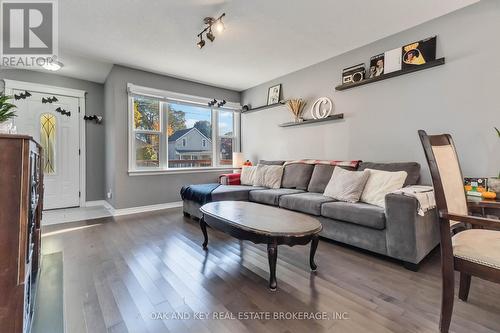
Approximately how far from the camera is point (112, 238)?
290cm

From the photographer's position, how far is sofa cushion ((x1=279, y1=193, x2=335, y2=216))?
2.82 meters

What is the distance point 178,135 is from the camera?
192 inches

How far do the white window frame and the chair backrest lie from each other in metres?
4.17

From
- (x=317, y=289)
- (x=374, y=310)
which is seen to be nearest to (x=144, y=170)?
(x=317, y=289)

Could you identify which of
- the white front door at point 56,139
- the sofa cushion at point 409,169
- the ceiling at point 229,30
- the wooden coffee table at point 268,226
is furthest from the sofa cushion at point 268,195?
the white front door at point 56,139

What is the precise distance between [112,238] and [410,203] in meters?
3.23

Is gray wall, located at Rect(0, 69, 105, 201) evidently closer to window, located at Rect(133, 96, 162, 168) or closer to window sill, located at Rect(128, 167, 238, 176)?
window, located at Rect(133, 96, 162, 168)

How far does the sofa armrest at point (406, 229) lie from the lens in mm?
2061

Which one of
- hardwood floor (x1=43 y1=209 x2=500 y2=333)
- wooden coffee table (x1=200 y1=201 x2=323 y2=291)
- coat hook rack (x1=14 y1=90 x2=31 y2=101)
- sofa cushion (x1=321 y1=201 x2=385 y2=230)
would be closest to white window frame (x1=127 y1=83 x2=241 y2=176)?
coat hook rack (x1=14 y1=90 x2=31 y2=101)

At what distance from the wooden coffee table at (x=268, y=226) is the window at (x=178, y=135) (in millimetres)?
2531

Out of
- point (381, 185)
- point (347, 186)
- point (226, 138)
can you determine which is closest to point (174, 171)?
point (226, 138)

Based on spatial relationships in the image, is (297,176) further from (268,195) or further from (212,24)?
(212,24)

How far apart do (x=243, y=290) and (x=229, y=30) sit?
9.35 feet

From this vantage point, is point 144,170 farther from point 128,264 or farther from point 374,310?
point 374,310
